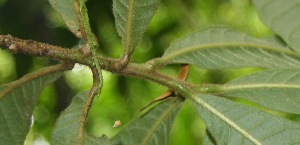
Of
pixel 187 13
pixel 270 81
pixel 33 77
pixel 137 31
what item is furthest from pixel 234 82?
pixel 187 13

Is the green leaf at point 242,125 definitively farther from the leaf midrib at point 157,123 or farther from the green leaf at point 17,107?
the green leaf at point 17,107

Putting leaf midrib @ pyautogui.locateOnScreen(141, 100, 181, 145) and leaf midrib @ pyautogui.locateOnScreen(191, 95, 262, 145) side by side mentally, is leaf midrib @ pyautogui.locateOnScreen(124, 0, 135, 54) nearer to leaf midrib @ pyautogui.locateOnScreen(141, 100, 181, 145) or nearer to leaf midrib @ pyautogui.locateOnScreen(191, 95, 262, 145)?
leaf midrib @ pyautogui.locateOnScreen(191, 95, 262, 145)

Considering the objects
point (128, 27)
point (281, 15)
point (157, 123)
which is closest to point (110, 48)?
point (157, 123)

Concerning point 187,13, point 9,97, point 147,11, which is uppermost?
point 147,11

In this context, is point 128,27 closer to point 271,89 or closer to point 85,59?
point 85,59

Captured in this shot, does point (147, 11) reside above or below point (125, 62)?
above

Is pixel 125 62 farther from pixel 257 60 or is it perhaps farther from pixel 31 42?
pixel 257 60
